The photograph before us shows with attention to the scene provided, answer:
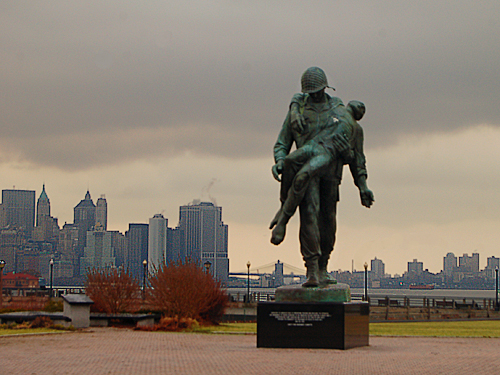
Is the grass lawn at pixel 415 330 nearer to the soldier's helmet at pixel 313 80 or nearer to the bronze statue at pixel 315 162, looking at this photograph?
the bronze statue at pixel 315 162

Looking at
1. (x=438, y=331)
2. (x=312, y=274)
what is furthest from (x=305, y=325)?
(x=438, y=331)

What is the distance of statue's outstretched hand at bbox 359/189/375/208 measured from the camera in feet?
43.8

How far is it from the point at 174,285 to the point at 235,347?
35.7ft

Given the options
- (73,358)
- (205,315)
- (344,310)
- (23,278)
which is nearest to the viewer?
(73,358)

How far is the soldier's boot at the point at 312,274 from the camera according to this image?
40.8ft

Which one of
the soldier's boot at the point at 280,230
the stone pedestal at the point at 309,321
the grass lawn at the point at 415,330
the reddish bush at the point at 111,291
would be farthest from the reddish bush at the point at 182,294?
the stone pedestal at the point at 309,321

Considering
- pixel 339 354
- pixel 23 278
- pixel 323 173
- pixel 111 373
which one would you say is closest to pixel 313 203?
pixel 323 173

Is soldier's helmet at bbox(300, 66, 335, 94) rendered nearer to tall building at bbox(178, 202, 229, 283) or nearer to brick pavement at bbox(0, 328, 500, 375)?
brick pavement at bbox(0, 328, 500, 375)

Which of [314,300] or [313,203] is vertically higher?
[313,203]

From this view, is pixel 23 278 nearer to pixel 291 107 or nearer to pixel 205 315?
pixel 205 315

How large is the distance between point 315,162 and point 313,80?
4.85ft

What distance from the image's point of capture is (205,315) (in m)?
25.0

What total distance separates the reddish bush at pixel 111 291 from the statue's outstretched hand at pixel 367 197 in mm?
12305

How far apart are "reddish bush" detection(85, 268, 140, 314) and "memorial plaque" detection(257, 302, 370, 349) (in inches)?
484
